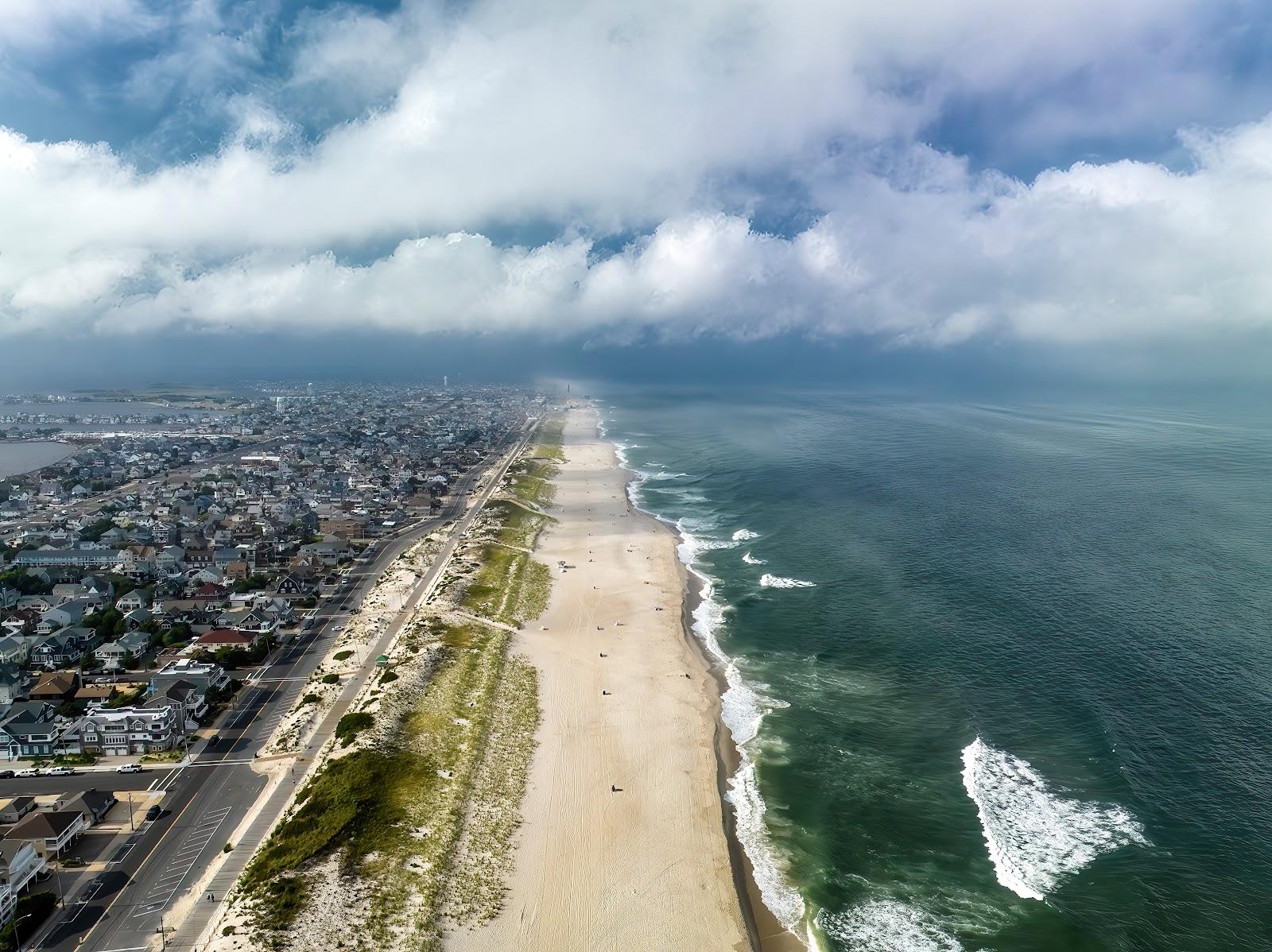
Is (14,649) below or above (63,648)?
above

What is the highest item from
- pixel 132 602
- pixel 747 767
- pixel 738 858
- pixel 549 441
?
pixel 549 441

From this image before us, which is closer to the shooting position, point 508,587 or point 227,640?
point 227,640

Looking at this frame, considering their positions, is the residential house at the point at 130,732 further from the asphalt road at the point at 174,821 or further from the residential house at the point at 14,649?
the residential house at the point at 14,649

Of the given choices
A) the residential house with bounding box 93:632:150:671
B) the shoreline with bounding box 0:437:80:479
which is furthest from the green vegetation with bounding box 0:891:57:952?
the shoreline with bounding box 0:437:80:479

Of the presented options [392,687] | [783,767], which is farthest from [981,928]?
[392,687]

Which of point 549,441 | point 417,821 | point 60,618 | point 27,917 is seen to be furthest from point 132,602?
point 549,441

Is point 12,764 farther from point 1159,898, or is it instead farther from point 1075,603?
point 1075,603

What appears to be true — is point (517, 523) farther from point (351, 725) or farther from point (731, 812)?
point (731, 812)
